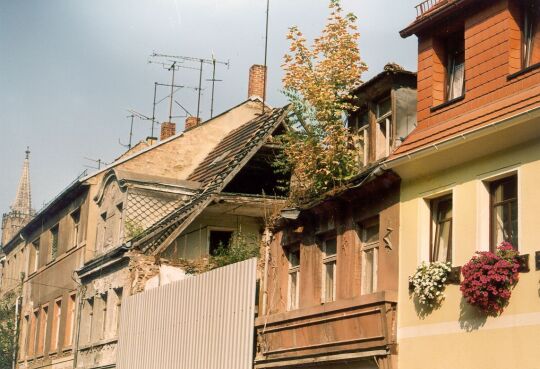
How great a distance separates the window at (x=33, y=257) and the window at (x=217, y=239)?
50.1 ft

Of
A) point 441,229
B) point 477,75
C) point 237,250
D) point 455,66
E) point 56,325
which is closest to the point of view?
point 477,75

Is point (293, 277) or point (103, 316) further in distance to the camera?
point (103, 316)

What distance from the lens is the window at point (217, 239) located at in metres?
29.4

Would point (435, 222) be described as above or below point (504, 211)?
above

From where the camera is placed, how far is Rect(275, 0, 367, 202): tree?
67.3 feet

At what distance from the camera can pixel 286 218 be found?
21.7 meters

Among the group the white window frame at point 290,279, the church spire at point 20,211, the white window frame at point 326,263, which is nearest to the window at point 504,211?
the white window frame at point 326,263

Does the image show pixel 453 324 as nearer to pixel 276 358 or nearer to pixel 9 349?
pixel 276 358

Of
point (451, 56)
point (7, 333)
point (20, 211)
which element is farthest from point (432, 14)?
point (20, 211)

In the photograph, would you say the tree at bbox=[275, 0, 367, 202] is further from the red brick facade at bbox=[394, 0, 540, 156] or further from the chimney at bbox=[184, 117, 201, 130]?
the chimney at bbox=[184, 117, 201, 130]

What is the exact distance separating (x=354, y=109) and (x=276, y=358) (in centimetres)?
563

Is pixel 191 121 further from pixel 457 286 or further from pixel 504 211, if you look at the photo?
pixel 504 211

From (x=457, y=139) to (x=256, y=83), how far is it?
22.4 m

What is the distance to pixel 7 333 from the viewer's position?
43.9m
